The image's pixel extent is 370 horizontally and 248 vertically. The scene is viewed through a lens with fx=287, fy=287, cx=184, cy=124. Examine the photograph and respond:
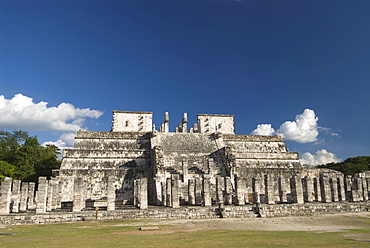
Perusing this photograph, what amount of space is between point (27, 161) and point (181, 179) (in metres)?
25.4

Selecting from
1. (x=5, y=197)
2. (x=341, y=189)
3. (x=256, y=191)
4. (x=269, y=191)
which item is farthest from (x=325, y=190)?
(x=5, y=197)

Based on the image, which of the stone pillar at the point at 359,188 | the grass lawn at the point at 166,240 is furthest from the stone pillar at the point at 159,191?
the stone pillar at the point at 359,188

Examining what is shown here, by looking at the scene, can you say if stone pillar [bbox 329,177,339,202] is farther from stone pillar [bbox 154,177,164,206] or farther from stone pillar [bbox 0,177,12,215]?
stone pillar [bbox 0,177,12,215]

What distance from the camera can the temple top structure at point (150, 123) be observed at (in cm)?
4781

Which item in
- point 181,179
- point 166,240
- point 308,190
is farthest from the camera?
point 181,179

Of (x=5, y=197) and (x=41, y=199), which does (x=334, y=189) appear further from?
(x=5, y=197)

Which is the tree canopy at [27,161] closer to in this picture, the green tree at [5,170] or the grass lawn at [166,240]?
the green tree at [5,170]

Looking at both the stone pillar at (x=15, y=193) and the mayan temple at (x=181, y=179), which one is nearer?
the mayan temple at (x=181, y=179)

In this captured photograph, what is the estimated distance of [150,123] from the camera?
48.7 m

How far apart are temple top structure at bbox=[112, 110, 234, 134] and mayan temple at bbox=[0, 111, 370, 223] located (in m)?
0.17

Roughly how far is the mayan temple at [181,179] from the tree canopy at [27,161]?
772 centimetres

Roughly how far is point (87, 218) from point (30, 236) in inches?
192

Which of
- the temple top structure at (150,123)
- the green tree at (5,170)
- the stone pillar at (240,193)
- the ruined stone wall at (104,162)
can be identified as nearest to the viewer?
the stone pillar at (240,193)

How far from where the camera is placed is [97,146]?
36.3 metres
